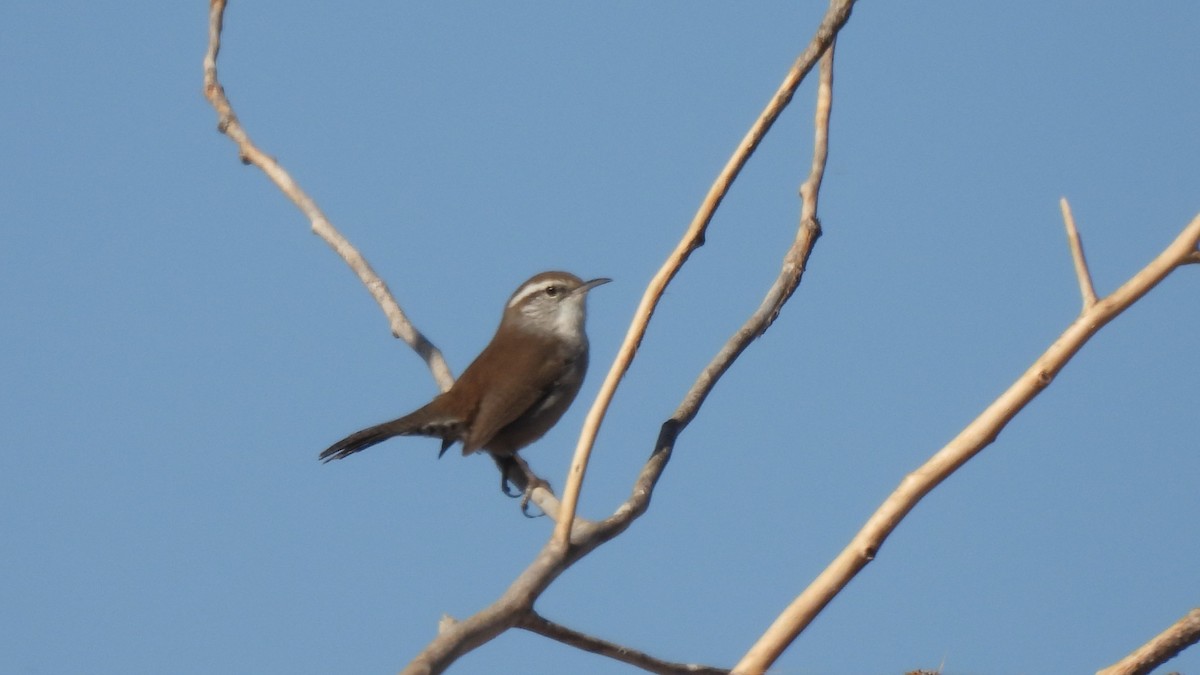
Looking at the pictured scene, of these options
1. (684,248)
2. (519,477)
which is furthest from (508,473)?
(684,248)

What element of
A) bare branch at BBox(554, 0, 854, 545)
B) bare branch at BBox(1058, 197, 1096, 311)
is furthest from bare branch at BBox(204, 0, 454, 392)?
bare branch at BBox(1058, 197, 1096, 311)

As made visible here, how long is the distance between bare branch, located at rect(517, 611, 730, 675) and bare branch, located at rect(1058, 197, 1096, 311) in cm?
175

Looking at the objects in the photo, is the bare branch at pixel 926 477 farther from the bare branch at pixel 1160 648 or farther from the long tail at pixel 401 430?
the long tail at pixel 401 430

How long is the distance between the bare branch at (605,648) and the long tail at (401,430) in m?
2.80

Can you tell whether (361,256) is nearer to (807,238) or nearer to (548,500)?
(548,500)

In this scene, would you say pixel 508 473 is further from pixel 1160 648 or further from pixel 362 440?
pixel 1160 648

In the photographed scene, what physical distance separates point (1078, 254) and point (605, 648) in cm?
185

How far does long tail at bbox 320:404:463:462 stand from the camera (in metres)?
6.68

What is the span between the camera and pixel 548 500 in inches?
221

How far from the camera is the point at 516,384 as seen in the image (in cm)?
718

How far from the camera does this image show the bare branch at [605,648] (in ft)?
12.7

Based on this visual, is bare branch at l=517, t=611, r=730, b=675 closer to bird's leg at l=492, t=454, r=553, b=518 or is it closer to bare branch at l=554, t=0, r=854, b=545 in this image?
bare branch at l=554, t=0, r=854, b=545

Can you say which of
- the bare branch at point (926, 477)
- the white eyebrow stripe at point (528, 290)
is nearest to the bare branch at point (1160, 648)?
the bare branch at point (926, 477)

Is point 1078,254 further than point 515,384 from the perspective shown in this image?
No
